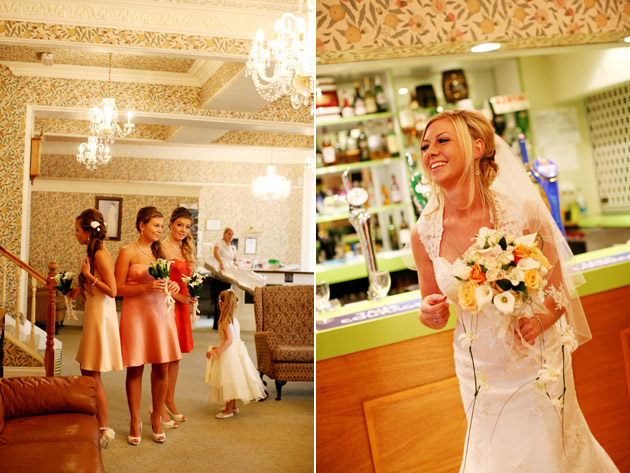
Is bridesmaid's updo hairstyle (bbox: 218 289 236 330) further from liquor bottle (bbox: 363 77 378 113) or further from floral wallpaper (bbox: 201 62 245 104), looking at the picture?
liquor bottle (bbox: 363 77 378 113)

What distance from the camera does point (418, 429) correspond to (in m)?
2.06

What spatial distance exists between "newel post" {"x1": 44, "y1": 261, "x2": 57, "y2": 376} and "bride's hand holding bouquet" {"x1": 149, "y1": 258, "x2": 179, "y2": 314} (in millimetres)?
400

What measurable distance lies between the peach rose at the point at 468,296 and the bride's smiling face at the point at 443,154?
1.22ft

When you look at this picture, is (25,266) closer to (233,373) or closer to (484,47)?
(233,373)

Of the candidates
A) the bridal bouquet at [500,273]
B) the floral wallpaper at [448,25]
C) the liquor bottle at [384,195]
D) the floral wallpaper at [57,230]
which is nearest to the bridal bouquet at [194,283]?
the floral wallpaper at [57,230]

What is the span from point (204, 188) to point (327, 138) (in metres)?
1.57

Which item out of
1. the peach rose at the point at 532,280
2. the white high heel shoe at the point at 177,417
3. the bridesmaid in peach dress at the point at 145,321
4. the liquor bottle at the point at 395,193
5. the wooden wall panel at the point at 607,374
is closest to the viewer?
the peach rose at the point at 532,280

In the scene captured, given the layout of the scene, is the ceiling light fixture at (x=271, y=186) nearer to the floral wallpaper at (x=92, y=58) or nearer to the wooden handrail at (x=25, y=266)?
the floral wallpaper at (x=92, y=58)

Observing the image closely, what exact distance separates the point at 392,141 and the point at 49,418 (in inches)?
111

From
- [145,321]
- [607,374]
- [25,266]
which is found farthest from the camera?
[145,321]

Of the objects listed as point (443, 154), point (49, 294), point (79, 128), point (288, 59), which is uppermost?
point (288, 59)

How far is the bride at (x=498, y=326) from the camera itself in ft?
5.87

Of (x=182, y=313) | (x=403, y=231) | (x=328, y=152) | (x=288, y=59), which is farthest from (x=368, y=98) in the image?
(x=182, y=313)

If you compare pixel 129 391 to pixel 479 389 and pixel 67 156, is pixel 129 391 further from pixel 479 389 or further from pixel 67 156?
pixel 479 389
